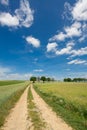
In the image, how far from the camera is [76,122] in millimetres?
12172

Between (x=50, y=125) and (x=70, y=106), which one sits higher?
(x=70, y=106)

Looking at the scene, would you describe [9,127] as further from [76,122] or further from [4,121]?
[76,122]

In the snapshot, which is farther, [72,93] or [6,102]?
[72,93]

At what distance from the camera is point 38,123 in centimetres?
1206

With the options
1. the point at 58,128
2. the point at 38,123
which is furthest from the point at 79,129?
the point at 38,123

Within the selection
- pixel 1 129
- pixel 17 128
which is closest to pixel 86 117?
pixel 17 128

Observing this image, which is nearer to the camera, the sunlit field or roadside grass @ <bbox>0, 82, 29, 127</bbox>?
roadside grass @ <bbox>0, 82, 29, 127</bbox>

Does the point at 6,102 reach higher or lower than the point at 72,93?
lower

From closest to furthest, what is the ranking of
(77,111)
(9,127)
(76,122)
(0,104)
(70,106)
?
(9,127), (76,122), (77,111), (70,106), (0,104)

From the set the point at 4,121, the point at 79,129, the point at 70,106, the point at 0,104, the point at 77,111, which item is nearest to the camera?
the point at 79,129

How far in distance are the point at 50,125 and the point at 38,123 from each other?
0.94 meters

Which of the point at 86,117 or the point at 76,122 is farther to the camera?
the point at 86,117

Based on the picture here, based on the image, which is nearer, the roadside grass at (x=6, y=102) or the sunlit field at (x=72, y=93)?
the roadside grass at (x=6, y=102)

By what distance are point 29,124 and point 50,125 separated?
1.48 metres
